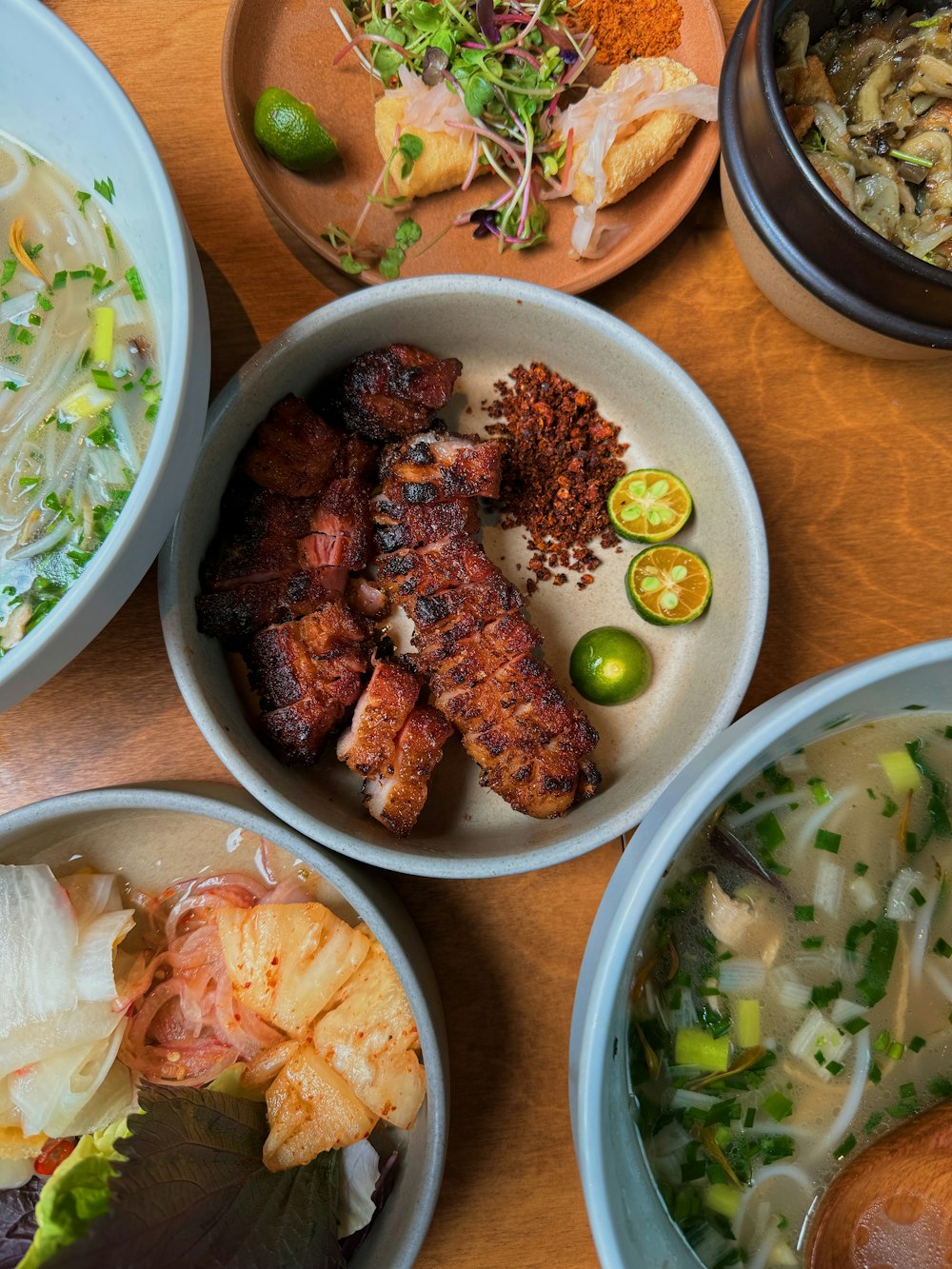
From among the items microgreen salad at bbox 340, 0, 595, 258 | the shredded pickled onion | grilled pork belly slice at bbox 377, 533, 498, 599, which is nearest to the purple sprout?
microgreen salad at bbox 340, 0, 595, 258

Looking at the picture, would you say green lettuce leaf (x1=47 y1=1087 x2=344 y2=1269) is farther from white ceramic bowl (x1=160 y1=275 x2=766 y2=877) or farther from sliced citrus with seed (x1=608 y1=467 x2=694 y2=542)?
sliced citrus with seed (x1=608 y1=467 x2=694 y2=542)

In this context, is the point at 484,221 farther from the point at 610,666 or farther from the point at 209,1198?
the point at 209,1198

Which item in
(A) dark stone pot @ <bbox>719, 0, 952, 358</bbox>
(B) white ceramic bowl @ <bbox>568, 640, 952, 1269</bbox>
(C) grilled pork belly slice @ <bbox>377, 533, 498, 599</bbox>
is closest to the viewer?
(B) white ceramic bowl @ <bbox>568, 640, 952, 1269</bbox>

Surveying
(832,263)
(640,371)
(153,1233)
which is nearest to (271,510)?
(640,371)

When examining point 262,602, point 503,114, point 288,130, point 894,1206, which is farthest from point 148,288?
point 894,1206

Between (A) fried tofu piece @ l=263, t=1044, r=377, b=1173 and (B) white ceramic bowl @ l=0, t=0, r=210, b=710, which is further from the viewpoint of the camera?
(A) fried tofu piece @ l=263, t=1044, r=377, b=1173

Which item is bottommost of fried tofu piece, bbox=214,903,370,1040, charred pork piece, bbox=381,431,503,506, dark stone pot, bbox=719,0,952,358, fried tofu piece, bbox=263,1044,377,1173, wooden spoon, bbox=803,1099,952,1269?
wooden spoon, bbox=803,1099,952,1269
